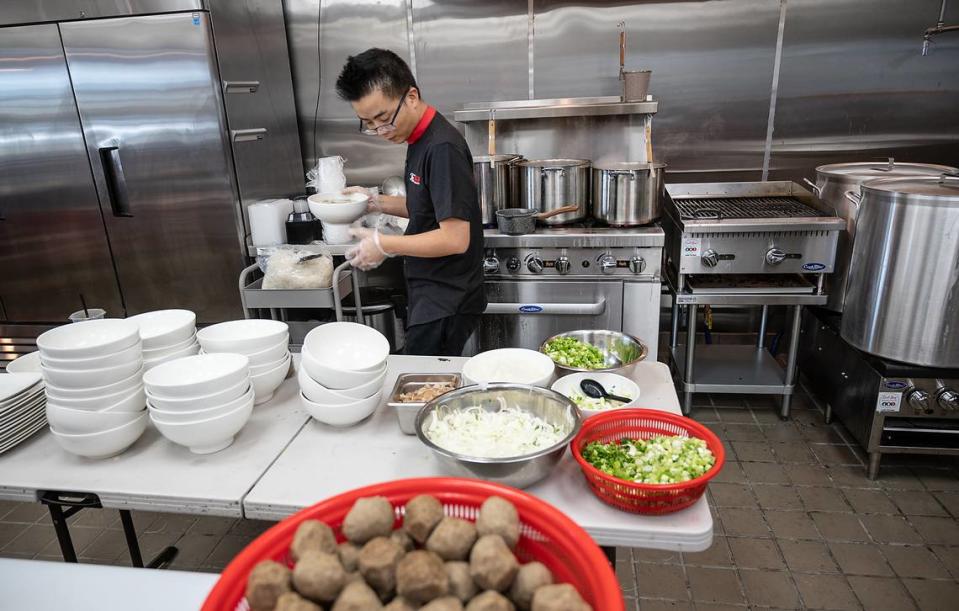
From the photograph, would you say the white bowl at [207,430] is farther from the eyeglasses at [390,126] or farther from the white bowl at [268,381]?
the eyeglasses at [390,126]

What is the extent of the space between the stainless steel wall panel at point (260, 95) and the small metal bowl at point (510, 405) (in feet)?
8.55

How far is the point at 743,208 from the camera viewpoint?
11.2 feet

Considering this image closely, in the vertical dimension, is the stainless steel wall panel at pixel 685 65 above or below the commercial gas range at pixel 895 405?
above

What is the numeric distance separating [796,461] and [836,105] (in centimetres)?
243

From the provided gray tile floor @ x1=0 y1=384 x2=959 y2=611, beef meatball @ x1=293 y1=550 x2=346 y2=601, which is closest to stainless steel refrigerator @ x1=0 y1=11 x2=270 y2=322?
gray tile floor @ x1=0 y1=384 x2=959 y2=611

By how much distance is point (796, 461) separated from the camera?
3.02 metres

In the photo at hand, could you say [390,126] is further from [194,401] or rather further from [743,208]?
[743,208]

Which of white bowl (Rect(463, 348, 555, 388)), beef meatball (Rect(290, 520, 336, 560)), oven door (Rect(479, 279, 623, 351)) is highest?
beef meatball (Rect(290, 520, 336, 560))

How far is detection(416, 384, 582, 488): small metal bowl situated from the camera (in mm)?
1318

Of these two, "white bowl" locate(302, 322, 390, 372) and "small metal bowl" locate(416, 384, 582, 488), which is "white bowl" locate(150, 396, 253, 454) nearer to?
"white bowl" locate(302, 322, 390, 372)

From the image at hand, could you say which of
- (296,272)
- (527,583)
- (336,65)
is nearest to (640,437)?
(527,583)

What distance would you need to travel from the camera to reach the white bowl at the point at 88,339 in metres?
1.51

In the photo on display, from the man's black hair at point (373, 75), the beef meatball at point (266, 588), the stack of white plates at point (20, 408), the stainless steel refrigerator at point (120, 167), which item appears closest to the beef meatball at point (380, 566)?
the beef meatball at point (266, 588)

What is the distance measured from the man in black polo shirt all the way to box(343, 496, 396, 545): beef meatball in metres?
1.28
